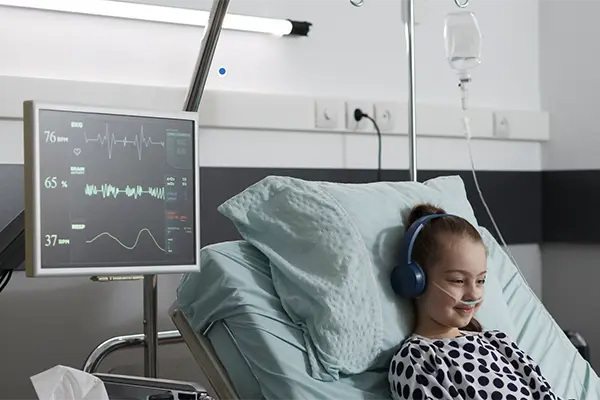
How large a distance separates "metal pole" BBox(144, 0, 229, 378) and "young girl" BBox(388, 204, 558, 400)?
1.74 feet

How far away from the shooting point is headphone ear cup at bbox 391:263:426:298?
1729 millimetres

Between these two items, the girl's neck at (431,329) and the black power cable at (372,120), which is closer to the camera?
the girl's neck at (431,329)

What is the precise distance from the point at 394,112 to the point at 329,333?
1261 millimetres

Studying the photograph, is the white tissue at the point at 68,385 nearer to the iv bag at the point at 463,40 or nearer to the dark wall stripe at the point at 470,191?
the dark wall stripe at the point at 470,191

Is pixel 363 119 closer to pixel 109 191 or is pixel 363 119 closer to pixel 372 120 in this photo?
pixel 372 120

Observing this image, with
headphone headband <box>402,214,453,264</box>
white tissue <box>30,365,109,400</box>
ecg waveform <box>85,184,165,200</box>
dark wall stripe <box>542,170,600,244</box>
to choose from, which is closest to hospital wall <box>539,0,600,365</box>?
dark wall stripe <box>542,170,600,244</box>

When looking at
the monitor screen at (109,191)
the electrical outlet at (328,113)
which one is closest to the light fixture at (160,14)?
the electrical outlet at (328,113)

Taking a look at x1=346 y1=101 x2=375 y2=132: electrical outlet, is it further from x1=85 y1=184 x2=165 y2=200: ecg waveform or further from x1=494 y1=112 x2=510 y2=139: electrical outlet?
x1=85 y1=184 x2=165 y2=200: ecg waveform

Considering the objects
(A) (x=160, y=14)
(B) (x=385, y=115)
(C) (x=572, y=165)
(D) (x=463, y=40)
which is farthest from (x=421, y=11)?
(A) (x=160, y=14)

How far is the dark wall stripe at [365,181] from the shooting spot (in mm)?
2121

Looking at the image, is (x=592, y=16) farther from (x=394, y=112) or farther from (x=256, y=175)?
(x=256, y=175)

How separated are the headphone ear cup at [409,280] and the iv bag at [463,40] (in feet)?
3.60

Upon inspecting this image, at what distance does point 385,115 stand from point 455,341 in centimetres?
112

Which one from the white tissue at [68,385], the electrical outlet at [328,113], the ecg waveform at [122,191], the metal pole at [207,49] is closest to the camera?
the white tissue at [68,385]
